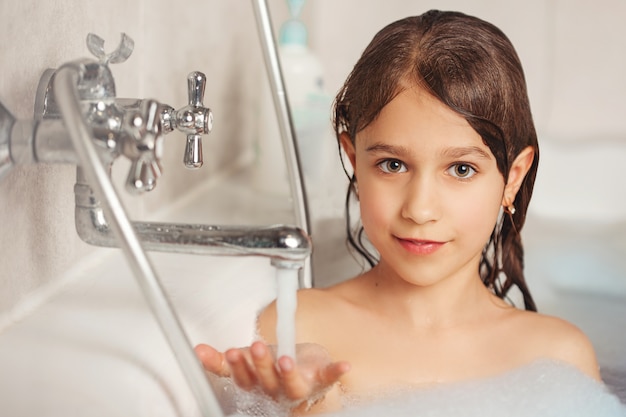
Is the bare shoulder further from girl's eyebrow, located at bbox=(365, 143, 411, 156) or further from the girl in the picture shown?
girl's eyebrow, located at bbox=(365, 143, 411, 156)

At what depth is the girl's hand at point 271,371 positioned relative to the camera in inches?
34.7

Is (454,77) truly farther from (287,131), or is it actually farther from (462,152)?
(287,131)

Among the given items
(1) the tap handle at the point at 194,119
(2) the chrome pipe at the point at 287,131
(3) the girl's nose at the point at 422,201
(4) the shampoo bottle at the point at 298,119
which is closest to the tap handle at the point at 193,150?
(1) the tap handle at the point at 194,119

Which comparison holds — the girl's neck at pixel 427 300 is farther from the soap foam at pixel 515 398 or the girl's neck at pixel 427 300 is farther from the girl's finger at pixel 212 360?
the girl's finger at pixel 212 360

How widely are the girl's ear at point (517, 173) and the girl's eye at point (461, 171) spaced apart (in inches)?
3.1

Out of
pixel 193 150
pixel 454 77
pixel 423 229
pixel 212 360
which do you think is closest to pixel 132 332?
pixel 212 360

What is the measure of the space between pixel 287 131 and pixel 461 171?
1.11 feet

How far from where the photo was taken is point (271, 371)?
90 centimetres

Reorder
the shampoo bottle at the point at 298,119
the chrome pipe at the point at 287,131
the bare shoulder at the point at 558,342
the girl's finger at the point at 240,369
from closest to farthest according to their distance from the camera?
the girl's finger at the point at 240,369
the bare shoulder at the point at 558,342
the chrome pipe at the point at 287,131
the shampoo bottle at the point at 298,119

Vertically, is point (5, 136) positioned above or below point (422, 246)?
above

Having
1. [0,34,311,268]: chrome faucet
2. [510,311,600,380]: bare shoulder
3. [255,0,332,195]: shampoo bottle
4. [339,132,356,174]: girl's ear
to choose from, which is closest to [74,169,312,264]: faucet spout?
[0,34,311,268]: chrome faucet

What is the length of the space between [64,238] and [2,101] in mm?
212

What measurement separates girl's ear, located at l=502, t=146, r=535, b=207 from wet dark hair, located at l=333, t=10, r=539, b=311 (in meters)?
0.01

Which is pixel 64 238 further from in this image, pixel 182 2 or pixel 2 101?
pixel 182 2
